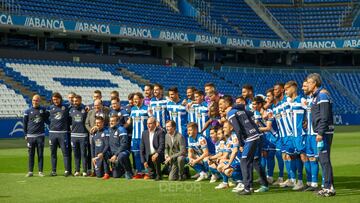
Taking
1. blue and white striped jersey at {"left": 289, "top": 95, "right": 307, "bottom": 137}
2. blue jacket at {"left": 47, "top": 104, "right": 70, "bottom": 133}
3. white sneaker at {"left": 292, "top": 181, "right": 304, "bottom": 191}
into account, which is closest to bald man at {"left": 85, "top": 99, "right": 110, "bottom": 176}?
blue jacket at {"left": 47, "top": 104, "right": 70, "bottom": 133}

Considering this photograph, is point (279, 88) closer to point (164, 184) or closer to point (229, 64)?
point (164, 184)

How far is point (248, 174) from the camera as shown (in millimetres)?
13445

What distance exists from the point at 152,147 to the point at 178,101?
148 centimetres

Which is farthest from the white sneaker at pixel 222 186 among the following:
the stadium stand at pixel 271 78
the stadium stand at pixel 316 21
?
the stadium stand at pixel 316 21

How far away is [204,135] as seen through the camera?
16781 mm

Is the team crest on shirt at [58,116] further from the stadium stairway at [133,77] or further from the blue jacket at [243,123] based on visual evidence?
the stadium stairway at [133,77]

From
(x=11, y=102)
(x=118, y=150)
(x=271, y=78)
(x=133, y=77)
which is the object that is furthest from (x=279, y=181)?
(x=271, y=78)

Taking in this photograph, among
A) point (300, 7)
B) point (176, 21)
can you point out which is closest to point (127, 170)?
point (176, 21)

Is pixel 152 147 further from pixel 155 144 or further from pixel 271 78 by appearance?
pixel 271 78

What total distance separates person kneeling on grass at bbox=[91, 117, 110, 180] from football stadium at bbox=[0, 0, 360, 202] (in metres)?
0.03

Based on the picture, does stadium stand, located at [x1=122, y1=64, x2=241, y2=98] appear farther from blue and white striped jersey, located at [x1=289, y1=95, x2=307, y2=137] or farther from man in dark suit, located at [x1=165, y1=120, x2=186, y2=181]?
blue and white striped jersey, located at [x1=289, y1=95, x2=307, y2=137]

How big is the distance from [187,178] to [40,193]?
4038mm

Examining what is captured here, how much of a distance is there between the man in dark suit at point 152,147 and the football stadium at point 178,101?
28 mm

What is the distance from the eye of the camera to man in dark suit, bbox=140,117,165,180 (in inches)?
650
